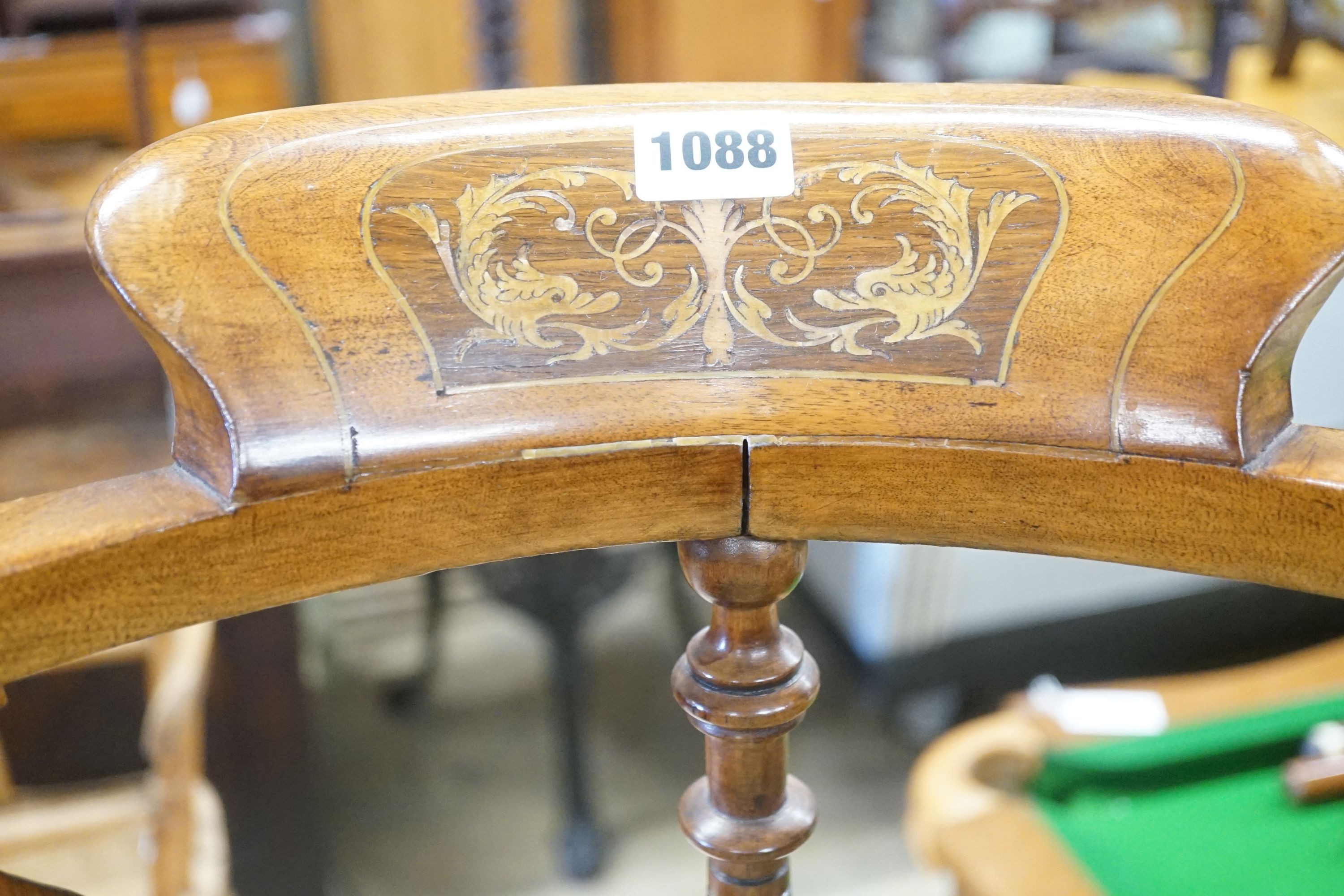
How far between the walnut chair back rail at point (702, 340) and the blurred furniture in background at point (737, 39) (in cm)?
200

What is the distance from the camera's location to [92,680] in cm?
157

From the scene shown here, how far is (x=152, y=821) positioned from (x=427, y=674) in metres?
1.11

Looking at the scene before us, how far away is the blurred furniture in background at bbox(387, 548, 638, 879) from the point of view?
1659 mm

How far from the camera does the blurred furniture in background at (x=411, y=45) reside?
2.26 meters

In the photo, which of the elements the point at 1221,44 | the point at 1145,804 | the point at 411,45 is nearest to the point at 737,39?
the point at 411,45

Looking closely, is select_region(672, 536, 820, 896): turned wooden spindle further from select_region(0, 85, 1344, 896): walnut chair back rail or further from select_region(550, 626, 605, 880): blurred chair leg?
select_region(550, 626, 605, 880): blurred chair leg

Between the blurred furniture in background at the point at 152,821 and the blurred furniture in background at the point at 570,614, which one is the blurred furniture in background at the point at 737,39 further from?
the blurred furniture in background at the point at 152,821

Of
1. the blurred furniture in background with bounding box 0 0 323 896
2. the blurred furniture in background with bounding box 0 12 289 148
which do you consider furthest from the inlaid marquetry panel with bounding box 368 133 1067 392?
the blurred furniture in background with bounding box 0 12 289 148

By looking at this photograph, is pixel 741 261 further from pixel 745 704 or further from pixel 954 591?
pixel 954 591

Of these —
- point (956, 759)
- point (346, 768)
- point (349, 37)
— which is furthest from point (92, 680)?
point (349, 37)

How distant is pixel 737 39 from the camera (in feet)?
7.90

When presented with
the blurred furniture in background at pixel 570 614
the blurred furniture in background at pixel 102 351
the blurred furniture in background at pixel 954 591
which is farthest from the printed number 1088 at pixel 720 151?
the blurred furniture in background at pixel 954 591

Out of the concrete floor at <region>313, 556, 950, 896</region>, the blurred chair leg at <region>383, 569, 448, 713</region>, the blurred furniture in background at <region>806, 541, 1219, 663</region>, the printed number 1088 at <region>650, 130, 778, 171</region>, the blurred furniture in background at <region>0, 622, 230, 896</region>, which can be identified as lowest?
the concrete floor at <region>313, 556, 950, 896</region>

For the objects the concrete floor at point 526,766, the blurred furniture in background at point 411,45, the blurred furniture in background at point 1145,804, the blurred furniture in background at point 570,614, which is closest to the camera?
the blurred furniture in background at point 1145,804
